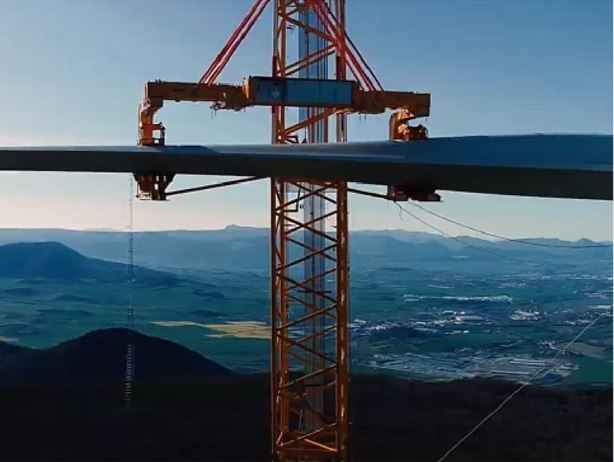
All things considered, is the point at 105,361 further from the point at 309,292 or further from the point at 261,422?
the point at 309,292

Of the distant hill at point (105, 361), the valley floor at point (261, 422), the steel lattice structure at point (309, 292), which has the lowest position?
the valley floor at point (261, 422)

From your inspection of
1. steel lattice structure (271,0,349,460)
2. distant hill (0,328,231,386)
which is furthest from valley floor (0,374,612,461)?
steel lattice structure (271,0,349,460)

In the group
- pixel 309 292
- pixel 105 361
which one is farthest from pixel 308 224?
pixel 105 361

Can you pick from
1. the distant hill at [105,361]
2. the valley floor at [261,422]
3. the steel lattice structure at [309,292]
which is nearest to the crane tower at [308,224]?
the steel lattice structure at [309,292]

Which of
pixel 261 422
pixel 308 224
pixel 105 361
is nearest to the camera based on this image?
pixel 308 224

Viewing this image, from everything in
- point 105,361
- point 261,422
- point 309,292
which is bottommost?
point 261,422

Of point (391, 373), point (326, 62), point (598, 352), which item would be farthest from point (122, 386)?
point (326, 62)

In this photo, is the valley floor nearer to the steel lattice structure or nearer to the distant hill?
the distant hill

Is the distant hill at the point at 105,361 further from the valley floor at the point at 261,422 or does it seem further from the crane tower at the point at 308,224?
the crane tower at the point at 308,224

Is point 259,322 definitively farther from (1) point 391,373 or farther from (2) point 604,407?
(2) point 604,407
